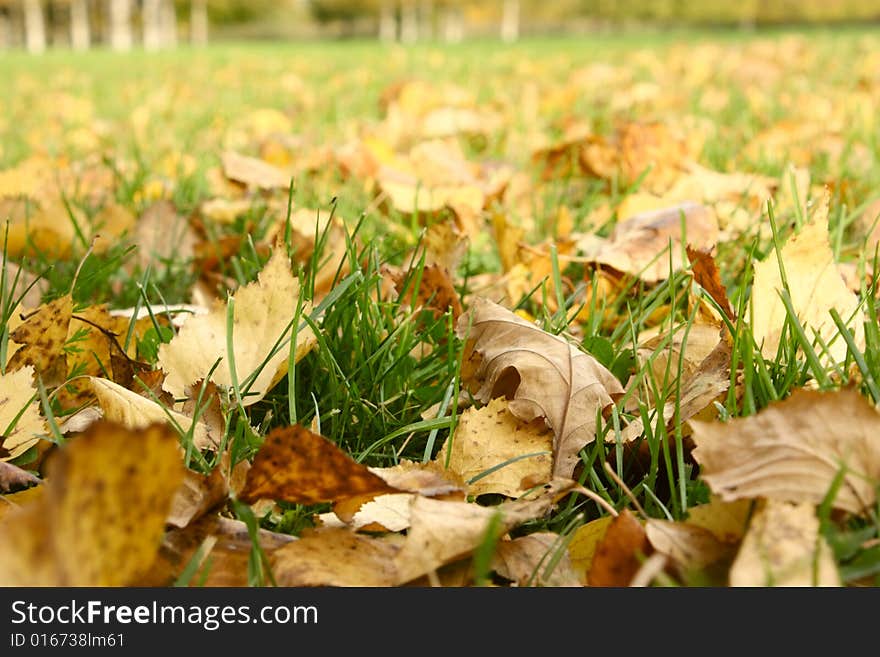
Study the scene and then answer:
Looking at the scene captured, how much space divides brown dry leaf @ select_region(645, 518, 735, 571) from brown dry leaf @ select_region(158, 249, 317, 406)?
0.42 metres

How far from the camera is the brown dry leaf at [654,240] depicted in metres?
1.30

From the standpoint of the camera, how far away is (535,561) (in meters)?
0.72

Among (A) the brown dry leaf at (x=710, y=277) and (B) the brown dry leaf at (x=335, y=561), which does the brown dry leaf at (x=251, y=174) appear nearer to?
(A) the brown dry leaf at (x=710, y=277)

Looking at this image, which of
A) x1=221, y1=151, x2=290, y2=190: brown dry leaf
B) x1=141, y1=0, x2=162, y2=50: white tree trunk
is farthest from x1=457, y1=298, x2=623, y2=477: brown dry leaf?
x1=141, y1=0, x2=162, y2=50: white tree trunk

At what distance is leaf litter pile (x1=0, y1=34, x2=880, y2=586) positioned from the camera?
629 mm

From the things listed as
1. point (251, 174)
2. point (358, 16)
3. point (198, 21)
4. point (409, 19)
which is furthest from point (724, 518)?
point (358, 16)

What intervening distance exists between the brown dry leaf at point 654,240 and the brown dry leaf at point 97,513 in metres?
0.88

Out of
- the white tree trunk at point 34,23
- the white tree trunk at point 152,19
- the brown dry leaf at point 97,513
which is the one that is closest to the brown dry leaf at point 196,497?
the brown dry leaf at point 97,513

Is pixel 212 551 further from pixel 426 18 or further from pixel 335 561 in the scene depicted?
pixel 426 18

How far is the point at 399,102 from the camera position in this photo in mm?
3324

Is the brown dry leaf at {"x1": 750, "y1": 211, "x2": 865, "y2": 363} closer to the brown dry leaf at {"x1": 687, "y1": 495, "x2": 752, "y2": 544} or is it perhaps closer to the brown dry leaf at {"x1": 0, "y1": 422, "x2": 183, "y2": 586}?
the brown dry leaf at {"x1": 687, "y1": 495, "x2": 752, "y2": 544}
